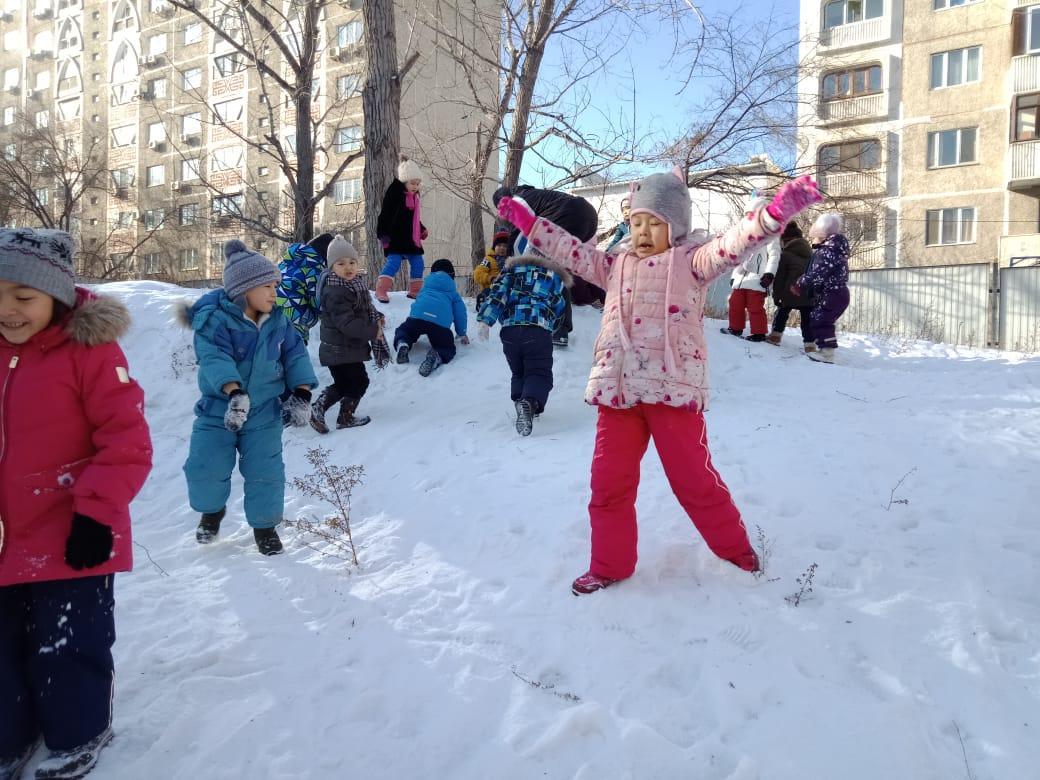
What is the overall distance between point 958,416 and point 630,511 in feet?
12.7

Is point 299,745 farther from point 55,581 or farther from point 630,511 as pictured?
point 630,511

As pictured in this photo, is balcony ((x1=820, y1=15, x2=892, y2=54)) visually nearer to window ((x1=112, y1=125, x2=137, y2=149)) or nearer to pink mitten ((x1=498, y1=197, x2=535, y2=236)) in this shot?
pink mitten ((x1=498, y1=197, x2=535, y2=236))

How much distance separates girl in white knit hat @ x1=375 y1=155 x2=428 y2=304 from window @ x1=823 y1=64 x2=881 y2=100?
1975cm

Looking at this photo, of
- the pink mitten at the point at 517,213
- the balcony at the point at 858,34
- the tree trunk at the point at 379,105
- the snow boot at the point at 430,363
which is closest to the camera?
the pink mitten at the point at 517,213

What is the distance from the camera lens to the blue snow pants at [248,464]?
12.8 feet

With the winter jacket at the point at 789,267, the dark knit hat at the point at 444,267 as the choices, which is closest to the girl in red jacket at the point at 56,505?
the dark knit hat at the point at 444,267

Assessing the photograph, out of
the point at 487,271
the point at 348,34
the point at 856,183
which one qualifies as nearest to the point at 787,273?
the point at 487,271

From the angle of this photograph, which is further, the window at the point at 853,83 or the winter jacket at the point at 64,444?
the window at the point at 853,83

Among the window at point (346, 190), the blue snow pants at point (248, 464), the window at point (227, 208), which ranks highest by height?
the window at point (346, 190)

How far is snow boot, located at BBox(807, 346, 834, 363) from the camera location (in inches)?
343

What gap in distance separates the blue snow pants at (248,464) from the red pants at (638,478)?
1.92 meters

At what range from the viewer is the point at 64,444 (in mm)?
2176

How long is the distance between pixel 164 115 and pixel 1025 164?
3998 centimetres

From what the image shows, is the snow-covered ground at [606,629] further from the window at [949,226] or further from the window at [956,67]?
the window at [956,67]
